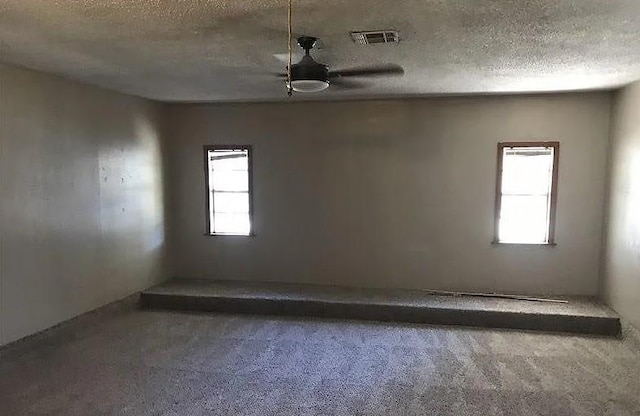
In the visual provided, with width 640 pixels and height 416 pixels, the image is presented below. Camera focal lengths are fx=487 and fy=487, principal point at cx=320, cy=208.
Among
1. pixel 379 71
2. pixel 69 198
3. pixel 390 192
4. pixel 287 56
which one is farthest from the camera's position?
pixel 390 192

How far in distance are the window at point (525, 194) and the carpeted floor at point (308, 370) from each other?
1.35 m

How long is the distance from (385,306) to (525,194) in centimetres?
210

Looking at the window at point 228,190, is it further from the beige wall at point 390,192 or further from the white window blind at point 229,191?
the beige wall at point 390,192

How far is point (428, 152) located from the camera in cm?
572

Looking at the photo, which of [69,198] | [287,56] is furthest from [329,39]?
[69,198]

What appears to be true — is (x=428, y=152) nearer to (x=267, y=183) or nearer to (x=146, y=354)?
(x=267, y=183)

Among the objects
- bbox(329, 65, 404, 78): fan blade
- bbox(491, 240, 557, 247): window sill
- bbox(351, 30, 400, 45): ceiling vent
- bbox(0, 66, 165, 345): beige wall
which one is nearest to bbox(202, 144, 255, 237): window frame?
bbox(0, 66, 165, 345): beige wall

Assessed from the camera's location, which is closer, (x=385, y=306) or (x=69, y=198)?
(x=69, y=198)

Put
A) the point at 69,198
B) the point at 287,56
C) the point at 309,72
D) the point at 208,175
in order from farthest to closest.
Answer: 1. the point at 208,175
2. the point at 69,198
3. the point at 287,56
4. the point at 309,72

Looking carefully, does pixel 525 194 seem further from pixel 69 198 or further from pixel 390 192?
pixel 69 198

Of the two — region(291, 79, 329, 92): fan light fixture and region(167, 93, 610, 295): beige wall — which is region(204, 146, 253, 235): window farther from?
region(291, 79, 329, 92): fan light fixture

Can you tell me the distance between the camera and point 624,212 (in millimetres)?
4754

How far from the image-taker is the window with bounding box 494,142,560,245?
18.0 feet

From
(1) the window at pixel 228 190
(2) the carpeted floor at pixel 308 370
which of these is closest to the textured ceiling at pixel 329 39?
(1) the window at pixel 228 190
